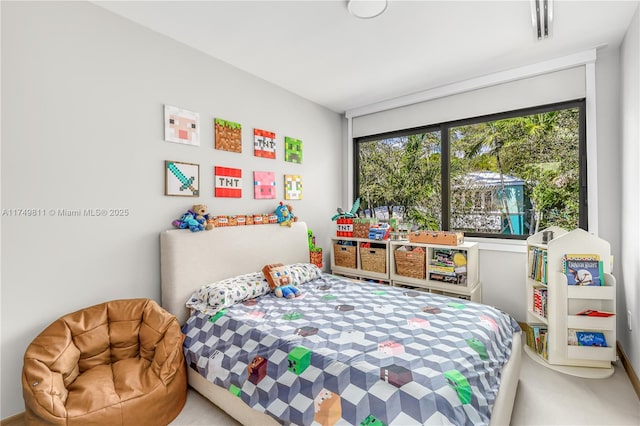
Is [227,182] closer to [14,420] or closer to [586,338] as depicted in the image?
[14,420]

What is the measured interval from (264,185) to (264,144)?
0.42m

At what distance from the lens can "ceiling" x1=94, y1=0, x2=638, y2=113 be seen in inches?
79.2

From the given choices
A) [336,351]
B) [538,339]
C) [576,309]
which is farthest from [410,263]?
[336,351]

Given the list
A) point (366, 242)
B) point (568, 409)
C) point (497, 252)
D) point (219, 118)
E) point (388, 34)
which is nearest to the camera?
point (568, 409)

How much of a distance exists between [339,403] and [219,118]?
94.8 inches

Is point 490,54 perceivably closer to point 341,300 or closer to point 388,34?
point 388,34

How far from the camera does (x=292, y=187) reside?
343 cm

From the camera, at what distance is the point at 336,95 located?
11.6 ft

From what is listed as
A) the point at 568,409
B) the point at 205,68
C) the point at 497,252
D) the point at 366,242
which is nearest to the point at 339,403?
the point at 568,409

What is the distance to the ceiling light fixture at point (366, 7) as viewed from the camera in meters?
1.92

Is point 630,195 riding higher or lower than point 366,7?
lower

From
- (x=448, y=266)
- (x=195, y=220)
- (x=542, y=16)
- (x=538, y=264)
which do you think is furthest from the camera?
(x=448, y=266)

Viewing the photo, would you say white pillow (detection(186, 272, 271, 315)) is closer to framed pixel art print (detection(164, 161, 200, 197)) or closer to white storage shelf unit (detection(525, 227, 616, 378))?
framed pixel art print (detection(164, 161, 200, 197))

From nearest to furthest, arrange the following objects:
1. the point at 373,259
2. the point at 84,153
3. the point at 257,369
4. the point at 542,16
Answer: the point at 257,369 < the point at 84,153 < the point at 542,16 < the point at 373,259
